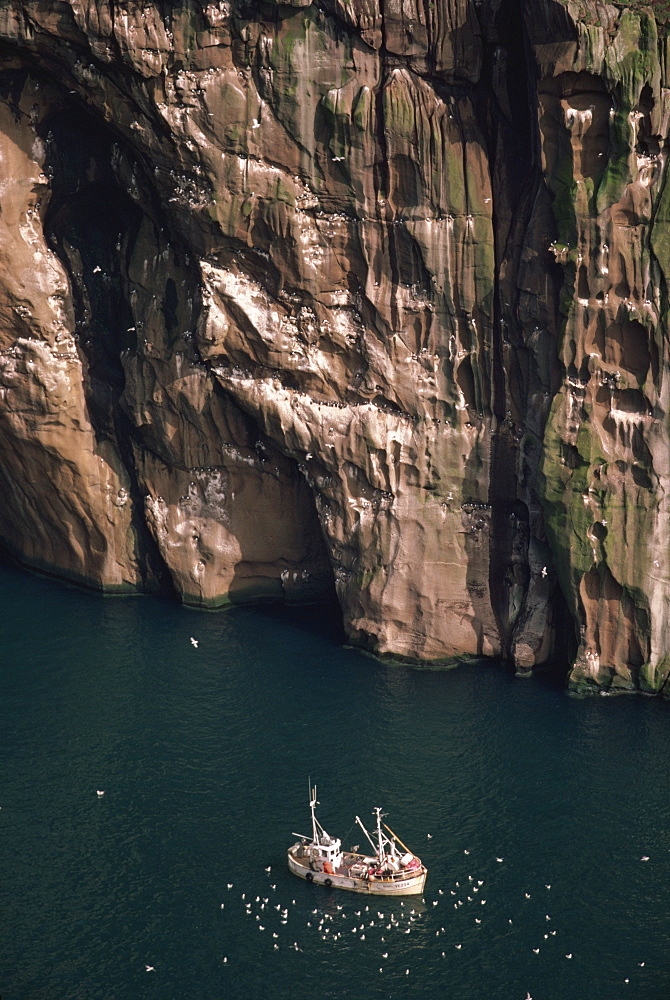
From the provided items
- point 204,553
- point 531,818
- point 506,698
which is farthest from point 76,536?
point 531,818

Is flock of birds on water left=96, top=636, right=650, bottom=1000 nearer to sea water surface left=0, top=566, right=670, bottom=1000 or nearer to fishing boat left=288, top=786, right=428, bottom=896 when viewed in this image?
sea water surface left=0, top=566, right=670, bottom=1000

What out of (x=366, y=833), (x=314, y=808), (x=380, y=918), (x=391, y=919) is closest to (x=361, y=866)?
(x=366, y=833)

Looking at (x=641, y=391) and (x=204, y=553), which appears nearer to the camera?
(x=641, y=391)

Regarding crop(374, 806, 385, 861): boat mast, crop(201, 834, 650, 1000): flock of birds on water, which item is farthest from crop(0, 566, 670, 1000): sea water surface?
crop(374, 806, 385, 861): boat mast

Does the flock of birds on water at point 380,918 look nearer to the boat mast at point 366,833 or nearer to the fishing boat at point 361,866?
the fishing boat at point 361,866

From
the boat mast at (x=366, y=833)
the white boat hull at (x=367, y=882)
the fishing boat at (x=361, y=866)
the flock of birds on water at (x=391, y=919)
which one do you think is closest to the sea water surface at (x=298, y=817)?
the flock of birds on water at (x=391, y=919)

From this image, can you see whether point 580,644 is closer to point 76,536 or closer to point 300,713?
point 300,713
